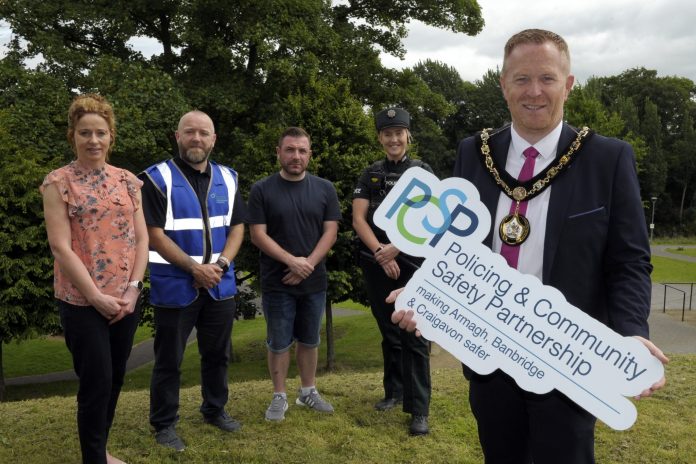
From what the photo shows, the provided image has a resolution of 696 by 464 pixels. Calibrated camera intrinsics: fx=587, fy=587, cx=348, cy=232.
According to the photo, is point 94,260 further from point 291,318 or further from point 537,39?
point 537,39

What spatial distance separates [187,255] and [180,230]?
19 cm

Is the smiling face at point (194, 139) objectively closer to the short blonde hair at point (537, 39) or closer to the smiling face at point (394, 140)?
the smiling face at point (394, 140)

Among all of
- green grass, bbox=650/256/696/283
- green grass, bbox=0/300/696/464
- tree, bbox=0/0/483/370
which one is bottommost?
green grass, bbox=650/256/696/283

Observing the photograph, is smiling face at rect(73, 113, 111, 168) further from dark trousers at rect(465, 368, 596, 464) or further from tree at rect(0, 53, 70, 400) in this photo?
tree at rect(0, 53, 70, 400)

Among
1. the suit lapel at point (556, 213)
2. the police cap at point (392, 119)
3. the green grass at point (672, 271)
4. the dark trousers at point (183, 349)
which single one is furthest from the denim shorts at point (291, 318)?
the green grass at point (672, 271)

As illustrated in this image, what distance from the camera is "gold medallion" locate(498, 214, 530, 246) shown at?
2.25 metres

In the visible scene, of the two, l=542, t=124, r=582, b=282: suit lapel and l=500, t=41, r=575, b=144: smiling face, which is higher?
l=500, t=41, r=575, b=144: smiling face

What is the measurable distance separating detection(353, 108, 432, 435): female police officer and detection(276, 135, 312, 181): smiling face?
0.53 metres

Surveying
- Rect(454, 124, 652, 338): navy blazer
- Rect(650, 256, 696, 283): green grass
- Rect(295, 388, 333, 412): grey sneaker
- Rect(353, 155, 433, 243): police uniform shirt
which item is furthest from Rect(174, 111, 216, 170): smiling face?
Rect(650, 256, 696, 283): green grass

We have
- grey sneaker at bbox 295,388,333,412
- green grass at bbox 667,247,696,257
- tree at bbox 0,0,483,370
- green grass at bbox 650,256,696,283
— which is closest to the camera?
grey sneaker at bbox 295,388,333,412

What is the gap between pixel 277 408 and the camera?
15.9 feet

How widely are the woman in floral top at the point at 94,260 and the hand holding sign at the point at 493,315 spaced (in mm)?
1951

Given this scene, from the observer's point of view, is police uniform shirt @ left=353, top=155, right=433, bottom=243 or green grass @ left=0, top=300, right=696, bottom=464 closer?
green grass @ left=0, top=300, right=696, bottom=464

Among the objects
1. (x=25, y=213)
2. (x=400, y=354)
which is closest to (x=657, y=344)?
(x=400, y=354)
